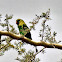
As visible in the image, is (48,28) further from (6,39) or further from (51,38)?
(6,39)

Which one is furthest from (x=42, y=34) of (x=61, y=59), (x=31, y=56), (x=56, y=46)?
(x=61, y=59)

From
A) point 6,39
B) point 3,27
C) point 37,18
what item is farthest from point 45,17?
point 6,39

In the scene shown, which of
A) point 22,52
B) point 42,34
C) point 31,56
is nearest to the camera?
point 42,34

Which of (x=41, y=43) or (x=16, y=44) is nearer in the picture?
(x=41, y=43)

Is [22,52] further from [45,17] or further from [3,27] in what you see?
[45,17]

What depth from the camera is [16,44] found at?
115 inches

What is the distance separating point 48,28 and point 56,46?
0.43 meters

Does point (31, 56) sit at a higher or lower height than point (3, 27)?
lower

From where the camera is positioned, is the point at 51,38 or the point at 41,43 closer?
the point at 41,43

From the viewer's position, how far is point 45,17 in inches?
80.0

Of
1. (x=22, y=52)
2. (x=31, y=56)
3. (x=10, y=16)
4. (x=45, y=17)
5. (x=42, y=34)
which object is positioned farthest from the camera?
(x=22, y=52)

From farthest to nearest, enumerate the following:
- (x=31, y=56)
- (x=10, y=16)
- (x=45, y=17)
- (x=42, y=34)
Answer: (x=31, y=56), (x=42, y=34), (x=10, y=16), (x=45, y=17)

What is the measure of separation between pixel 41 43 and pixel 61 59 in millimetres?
1040

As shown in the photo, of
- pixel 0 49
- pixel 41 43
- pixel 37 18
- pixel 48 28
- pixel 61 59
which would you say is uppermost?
pixel 37 18
